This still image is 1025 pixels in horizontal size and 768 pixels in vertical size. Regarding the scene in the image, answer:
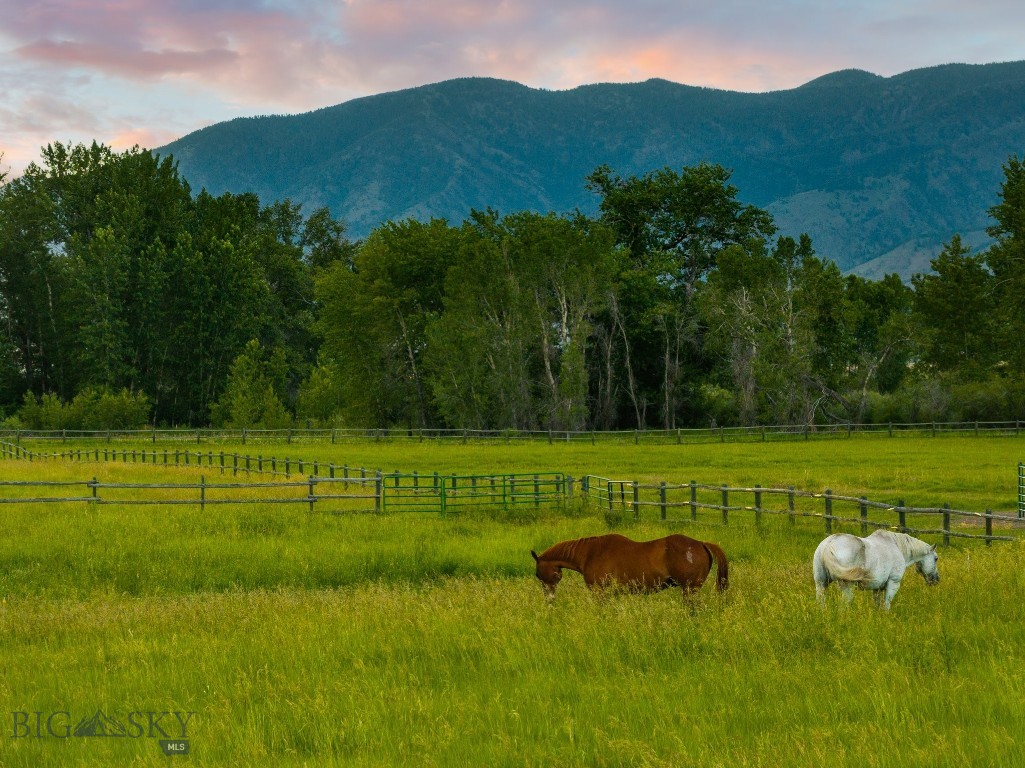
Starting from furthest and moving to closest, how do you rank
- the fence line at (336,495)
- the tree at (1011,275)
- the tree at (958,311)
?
1. the tree at (958,311)
2. the tree at (1011,275)
3. the fence line at (336,495)

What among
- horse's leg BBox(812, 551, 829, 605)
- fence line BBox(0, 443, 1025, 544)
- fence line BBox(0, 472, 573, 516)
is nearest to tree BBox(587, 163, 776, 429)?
fence line BBox(0, 443, 1025, 544)

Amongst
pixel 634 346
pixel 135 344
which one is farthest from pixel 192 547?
pixel 135 344

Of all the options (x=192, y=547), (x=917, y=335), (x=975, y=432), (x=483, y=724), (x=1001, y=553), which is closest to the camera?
(x=483, y=724)

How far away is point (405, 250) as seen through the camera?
246 feet

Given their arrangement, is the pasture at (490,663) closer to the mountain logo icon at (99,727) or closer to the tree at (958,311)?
the mountain logo icon at (99,727)

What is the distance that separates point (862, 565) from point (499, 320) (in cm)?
6068

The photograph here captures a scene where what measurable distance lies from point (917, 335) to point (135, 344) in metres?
64.2

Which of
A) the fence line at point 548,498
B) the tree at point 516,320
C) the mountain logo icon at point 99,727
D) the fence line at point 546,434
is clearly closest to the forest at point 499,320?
the tree at point 516,320

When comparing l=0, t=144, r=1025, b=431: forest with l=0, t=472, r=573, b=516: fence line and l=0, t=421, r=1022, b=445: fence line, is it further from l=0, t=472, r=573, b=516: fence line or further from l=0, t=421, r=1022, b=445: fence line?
l=0, t=472, r=573, b=516: fence line

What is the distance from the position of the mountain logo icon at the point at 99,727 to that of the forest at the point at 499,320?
57.6m

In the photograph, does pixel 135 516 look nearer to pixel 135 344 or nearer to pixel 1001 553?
pixel 1001 553

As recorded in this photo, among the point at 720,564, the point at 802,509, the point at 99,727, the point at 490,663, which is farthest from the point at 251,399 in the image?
the point at 99,727

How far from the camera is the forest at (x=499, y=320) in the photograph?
68.6 m

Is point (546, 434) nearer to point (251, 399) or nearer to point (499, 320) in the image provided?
point (499, 320)
